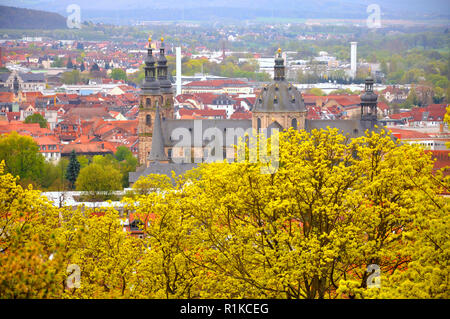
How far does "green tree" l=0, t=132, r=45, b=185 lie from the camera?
73.1 metres

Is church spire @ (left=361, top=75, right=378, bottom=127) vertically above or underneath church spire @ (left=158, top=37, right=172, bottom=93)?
underneath

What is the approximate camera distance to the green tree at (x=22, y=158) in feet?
240

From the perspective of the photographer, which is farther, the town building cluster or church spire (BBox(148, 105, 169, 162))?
the town building cluster

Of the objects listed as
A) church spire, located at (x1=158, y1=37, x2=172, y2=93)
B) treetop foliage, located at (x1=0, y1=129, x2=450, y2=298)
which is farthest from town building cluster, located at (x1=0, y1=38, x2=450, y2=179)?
treetop foliage, located at (x1=0, y1=129, x2=450, y2=298)

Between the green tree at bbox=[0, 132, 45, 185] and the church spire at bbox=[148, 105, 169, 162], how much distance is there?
9058 mm

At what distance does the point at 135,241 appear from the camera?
29.4m

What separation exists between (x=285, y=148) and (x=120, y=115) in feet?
354

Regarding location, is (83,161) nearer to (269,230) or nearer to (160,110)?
(160,110)

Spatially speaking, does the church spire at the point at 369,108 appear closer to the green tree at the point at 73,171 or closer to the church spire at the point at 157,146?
the church spire at the point at 157,146

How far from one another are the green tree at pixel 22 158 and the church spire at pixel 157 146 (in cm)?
906

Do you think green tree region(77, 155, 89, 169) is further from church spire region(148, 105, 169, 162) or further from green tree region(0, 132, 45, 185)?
church spire region(148, 105, 169, 162)
